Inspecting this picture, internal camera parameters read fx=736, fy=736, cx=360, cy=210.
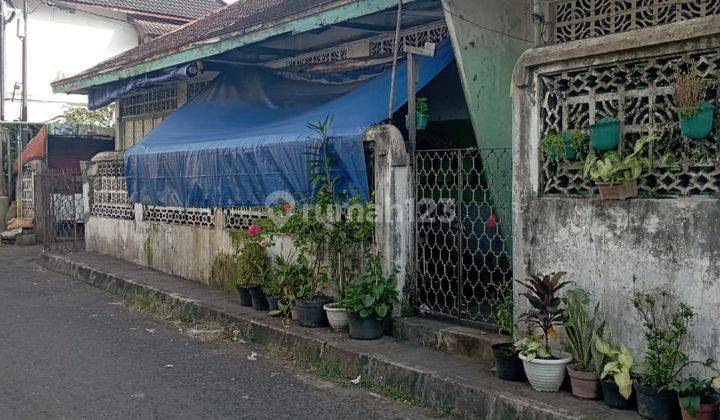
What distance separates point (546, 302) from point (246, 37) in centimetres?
565

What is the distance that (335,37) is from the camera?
9.76m

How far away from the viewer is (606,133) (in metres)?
5.09

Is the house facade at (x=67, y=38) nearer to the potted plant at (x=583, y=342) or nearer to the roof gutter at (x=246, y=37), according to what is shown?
the roof gutter at (x=246, y=37)

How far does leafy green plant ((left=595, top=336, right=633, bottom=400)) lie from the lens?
473 cm

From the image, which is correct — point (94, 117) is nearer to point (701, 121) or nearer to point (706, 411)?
point (701, 121)

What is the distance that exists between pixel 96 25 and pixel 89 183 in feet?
45.0

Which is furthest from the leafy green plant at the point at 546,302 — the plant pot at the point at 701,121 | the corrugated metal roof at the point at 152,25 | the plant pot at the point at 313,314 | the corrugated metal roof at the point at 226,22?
the corrugated metal roof at the point at 152,25

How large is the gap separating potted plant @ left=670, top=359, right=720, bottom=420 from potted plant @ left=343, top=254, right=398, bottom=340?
2.91 m

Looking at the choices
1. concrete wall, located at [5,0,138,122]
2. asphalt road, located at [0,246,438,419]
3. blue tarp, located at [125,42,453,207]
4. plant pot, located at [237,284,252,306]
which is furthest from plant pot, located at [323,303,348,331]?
concrete wall, located at [5,0,138,122]

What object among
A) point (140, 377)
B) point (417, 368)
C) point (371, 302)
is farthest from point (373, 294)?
point (140, 377)

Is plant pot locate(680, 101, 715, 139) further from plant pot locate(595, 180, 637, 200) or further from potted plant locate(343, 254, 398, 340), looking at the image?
potted plant locate(343, 254, 398, 340)

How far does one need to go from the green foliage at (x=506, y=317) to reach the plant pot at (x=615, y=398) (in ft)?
3.48

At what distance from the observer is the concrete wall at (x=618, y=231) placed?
4.63 meters

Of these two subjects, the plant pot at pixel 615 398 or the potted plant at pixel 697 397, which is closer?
the potted plant at pixel 697 397
